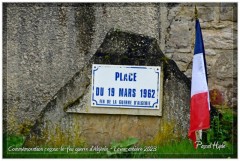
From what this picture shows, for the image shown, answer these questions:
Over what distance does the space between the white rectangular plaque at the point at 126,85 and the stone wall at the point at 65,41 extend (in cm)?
106

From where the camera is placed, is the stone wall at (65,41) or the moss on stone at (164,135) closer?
the moss on stone at (164,135)

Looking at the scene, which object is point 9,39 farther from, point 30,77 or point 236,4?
point 236,4

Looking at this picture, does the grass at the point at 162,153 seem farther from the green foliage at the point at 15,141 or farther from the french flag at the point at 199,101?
the green foliage at the point at 15,141

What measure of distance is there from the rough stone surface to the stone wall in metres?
1.00

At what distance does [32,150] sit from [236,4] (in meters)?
2.64

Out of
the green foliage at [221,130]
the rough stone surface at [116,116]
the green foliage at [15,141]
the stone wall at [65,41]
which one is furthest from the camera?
the stone wall at [65,41]

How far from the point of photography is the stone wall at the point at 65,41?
280 inches

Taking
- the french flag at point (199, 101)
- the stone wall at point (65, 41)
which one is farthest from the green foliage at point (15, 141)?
the french flag at point (199, 101)

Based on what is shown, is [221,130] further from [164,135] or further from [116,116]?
[116,116]

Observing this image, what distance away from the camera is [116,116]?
6129 mm

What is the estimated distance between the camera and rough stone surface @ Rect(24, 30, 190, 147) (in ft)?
19.9

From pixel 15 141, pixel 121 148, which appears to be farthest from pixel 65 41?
pixel 121 148

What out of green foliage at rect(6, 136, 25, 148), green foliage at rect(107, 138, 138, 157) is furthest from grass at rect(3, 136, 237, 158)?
green foliage at rect(6, 136, 25, 148)

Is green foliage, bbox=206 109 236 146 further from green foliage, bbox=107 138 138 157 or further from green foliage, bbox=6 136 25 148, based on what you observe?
green foliage, bbox=6 136 25 148
